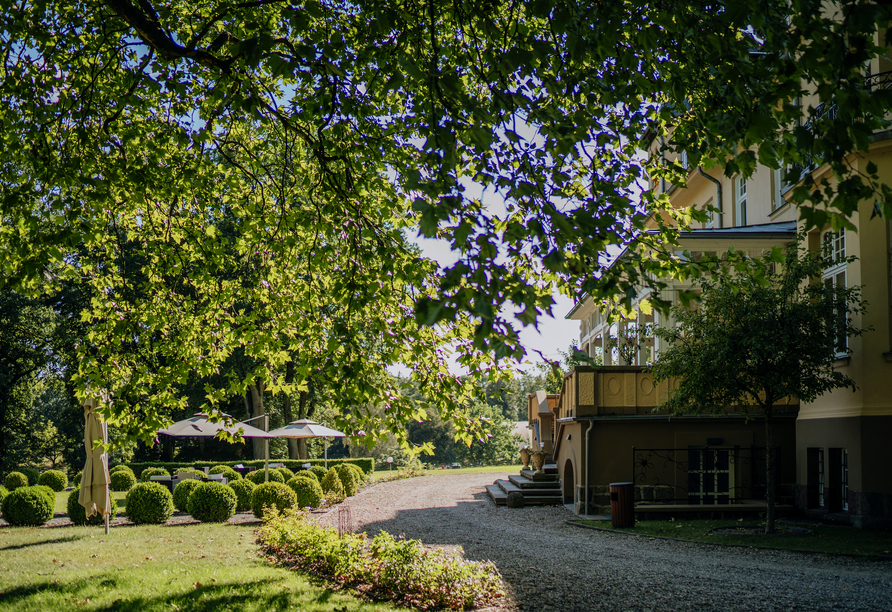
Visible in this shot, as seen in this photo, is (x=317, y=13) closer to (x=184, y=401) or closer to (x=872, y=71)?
(x=184, y=401)

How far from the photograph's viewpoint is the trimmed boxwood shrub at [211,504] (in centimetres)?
1430

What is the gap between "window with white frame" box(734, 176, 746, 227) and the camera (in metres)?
19.1

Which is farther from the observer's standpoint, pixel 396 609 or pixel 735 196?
pixel 735 196

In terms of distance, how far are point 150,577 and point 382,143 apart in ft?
19.4

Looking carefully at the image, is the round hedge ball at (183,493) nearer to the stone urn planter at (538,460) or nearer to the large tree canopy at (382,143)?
the large tree canopy at (382,143)

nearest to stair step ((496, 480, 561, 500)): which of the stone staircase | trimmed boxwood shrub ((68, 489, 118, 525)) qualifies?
the stone staircase

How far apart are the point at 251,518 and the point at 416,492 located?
9590 millimetres

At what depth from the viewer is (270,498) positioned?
14461 millimetres

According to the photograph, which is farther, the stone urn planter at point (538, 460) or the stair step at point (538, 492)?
the stone urn planter at point (538, 460)

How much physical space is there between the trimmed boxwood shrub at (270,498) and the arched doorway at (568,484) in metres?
6.93

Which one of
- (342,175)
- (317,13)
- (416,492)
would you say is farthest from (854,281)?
(416,492)

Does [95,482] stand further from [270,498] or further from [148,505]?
[270,498]

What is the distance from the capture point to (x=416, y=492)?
23.8 m

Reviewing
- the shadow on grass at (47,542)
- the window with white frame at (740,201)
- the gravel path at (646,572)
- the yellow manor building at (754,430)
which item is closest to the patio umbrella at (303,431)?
the gravel path at (646,572)
